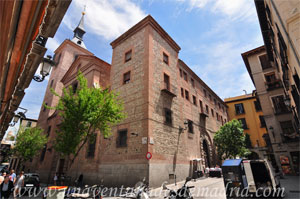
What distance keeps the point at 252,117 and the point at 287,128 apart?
1512 cm

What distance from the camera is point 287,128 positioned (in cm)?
1786

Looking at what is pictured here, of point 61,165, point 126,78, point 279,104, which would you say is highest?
point 126,78

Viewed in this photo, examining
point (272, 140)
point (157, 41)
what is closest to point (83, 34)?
point (157, 41)

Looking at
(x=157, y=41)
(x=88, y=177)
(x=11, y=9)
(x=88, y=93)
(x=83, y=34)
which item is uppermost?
(x=83, y=34)

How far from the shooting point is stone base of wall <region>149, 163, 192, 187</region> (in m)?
11.1

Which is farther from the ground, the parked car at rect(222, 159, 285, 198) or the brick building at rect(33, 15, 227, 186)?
the brick building at rect(33, 15, 227, 186)

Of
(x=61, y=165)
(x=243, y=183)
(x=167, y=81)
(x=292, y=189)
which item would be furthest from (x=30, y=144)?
(x=292, y=189)

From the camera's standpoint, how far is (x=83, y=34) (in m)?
41.3

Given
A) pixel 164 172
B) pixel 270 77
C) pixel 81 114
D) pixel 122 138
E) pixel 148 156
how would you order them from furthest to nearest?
pixel 270 77
pixel 122 138
pixel 164 172
pixel 148 156
pixel 81 114

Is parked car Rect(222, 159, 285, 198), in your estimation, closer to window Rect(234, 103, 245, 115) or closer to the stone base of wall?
the stone base of wall

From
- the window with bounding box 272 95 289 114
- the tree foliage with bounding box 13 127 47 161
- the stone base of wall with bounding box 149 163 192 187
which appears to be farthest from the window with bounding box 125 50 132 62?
the window with bounding box 272 95 289 114

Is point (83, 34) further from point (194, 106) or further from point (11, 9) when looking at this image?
point (11, 9)

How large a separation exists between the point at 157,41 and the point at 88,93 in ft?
31.7

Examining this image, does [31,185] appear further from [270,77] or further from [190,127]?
[270,77]
